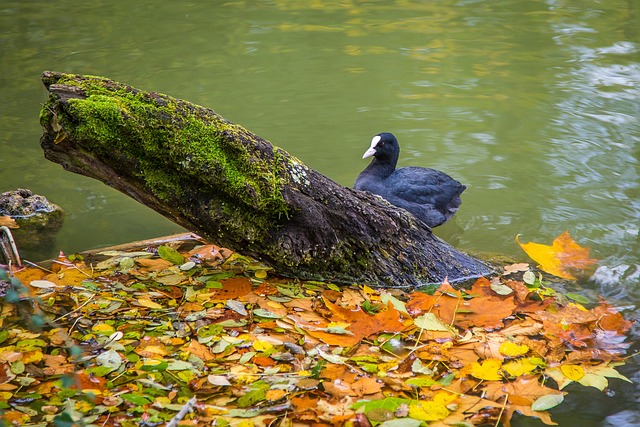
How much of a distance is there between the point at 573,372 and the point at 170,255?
9.62 ft

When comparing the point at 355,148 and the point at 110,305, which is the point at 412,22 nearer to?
the point at 355,148

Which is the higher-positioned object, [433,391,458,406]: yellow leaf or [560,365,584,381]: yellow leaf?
[433,391,458,406]: yellow leaf

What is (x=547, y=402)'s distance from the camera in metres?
3.92

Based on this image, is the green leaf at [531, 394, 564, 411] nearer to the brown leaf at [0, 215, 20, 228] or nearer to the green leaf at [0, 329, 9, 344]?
the green leaf at [0, 329, 9, 344]

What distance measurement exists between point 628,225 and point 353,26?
8.02 m

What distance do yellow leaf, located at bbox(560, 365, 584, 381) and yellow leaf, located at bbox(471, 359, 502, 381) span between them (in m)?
0.43

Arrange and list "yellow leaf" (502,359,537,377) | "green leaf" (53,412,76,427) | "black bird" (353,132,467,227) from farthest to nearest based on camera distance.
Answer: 1. "black bird" (353,132,467,227)
2. "yellow leaf" (502,359,537,377)
3. "green leaf" (53,412,76,427)

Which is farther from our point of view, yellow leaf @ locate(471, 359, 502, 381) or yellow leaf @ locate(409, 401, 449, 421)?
yellow leaf @ locate(471, 359, 502, 381)

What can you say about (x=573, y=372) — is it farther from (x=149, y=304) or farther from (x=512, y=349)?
(x=149, y=304)

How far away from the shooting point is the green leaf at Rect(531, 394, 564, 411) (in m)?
3.90

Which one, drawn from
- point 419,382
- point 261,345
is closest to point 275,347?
point 261,345

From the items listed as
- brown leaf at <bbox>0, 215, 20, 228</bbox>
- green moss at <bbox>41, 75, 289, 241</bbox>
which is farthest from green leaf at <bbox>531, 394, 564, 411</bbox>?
brown leaf at <bbox>0, 215, 20, 228</bbox>

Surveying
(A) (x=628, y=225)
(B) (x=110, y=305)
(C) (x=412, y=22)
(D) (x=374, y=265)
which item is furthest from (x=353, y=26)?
(B) (x=110, y=305)

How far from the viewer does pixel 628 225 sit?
23.6 ft
